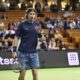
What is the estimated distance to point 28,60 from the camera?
8.23 meters

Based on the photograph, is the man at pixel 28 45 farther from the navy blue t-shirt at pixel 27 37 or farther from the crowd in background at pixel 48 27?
the crowd in background at pixel 48 27

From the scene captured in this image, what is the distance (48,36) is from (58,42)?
0.78 m

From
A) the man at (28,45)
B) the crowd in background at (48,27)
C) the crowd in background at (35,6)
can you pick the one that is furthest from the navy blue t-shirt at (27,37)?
the crowd in background at (35,6)

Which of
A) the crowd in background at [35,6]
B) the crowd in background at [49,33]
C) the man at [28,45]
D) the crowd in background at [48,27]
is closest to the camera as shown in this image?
the man at [28,45]

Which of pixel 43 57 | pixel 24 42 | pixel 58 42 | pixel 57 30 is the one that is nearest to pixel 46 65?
pixel 43 57

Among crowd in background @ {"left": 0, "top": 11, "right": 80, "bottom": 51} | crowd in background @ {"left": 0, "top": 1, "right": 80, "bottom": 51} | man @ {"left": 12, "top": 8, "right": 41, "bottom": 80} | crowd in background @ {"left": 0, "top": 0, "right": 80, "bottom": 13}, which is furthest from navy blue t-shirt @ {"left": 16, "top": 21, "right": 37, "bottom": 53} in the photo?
crowd in background @ {"left": 0, "top": 0, "right": 80, "bottom": 13}

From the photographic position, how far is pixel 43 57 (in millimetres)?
17281

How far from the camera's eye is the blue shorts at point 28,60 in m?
8.18

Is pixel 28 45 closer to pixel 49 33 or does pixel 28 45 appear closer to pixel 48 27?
pixel 49 33

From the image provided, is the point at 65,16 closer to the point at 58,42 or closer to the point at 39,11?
the point at 39,11

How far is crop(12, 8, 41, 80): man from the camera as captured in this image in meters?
8.18

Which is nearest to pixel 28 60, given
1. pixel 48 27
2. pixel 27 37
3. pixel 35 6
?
pixel 27 37

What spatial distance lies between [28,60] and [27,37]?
503 mm

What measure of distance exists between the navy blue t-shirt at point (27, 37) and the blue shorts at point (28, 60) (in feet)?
0.29
